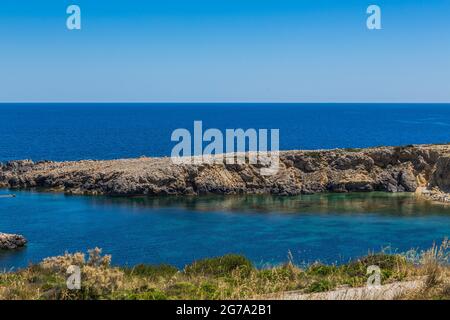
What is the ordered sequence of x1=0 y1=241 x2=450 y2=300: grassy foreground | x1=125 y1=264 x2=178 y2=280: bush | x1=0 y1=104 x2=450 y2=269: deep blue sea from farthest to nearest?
Result: x1=0 y1=104 x2=450 y2=269: deep blue sea < x1=125 y1=264 x2=178 y2=280: bush < x1=0 y1=241 x2=450 y2=300: grassy foreground

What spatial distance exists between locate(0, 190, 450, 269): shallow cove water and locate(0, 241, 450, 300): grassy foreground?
11969mm

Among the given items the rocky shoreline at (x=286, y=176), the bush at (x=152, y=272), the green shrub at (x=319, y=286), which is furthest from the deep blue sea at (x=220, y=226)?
the green shrub at (x=319, y=286)

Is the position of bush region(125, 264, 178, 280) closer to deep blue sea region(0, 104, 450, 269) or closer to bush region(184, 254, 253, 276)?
bush region(184, 254, 253, 276)

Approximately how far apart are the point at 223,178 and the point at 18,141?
3501 inches

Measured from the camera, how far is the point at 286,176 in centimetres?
6525

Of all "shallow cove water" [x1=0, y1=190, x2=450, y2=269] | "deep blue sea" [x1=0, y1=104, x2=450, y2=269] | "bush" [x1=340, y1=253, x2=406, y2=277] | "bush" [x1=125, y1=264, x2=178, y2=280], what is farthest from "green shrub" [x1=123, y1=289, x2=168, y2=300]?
"shallow cove water" [x1=0, y1=190, x2=450, y2=269]

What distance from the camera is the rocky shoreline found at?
6291 centimetres

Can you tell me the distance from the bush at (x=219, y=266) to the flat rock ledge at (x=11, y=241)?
2346 centimetres

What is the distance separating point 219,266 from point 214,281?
3.18m

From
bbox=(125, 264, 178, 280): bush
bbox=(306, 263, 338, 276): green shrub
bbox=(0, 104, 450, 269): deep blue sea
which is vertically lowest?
bbox=(0, 104, 450, 269): deep blue sea

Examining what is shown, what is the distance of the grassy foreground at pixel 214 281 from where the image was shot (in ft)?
42.1

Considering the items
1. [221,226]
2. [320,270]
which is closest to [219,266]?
[320,270]
